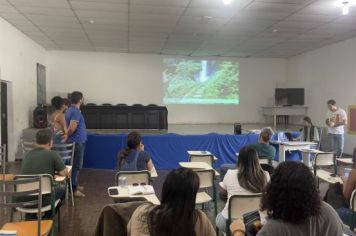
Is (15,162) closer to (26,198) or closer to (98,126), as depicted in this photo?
(98,126)

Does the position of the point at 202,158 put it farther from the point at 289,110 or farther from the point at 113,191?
the point at 289,110

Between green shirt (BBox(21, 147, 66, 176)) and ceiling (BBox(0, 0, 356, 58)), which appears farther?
ceiling (BBox(0, 0, 356, 58))

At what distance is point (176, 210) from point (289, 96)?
36.0 feet

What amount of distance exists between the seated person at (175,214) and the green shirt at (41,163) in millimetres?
1955

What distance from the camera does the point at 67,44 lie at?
1053 cm

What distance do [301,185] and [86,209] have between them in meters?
3.70

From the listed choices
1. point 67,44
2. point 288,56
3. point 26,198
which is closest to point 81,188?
point 26,198

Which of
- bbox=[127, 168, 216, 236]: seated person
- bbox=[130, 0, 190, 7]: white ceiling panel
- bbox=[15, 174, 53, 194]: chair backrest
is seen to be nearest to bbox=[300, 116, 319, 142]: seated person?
bbox=[130, 0, 190, 7]: white ceiling panel

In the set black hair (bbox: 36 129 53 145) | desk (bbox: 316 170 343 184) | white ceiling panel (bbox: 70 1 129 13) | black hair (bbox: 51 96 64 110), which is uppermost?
white ceiling panel (bbox: 70 1 129 13)

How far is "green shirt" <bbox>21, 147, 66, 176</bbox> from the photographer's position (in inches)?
129

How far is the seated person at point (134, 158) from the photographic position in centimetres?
385

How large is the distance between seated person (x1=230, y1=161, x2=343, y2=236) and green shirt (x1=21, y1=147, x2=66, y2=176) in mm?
2447

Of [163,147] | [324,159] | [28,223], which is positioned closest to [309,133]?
[324,159]

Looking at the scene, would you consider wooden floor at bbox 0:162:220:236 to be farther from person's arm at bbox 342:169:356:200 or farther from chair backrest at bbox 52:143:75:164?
person's arm at bbox 342:169:356:200
